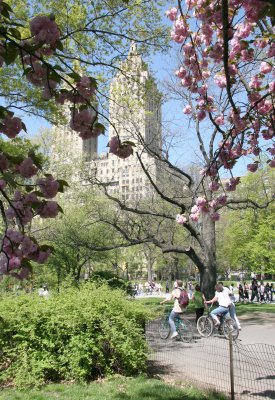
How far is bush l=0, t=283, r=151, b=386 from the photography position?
675cm

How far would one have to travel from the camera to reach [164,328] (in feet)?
37.4

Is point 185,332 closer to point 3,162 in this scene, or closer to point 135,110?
point 135,110

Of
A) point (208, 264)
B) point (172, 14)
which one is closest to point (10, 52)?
point (172, 14)

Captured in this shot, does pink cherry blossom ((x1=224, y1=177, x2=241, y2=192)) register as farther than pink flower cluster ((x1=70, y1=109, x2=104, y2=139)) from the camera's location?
Yes

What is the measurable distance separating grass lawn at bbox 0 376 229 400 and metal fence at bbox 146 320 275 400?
1.59ft

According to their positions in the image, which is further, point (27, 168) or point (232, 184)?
point (232, 184)

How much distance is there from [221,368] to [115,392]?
2.19 metres

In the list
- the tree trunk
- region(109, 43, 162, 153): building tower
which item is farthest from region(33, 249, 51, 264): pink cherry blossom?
the tree trunk

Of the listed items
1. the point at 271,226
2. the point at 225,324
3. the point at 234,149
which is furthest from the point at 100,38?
the point at 271,226

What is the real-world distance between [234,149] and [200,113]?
764mm

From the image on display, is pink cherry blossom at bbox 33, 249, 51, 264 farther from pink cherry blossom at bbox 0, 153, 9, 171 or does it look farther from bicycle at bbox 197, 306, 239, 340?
bicycle at bbox 197, 306, 239, 340

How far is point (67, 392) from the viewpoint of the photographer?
6.03 metres

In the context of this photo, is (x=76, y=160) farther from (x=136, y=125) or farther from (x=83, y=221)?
(x=136, y=125)

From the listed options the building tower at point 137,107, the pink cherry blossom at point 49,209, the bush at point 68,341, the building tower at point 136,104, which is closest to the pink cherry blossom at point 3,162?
the pink cherry blossom at point 49,209
